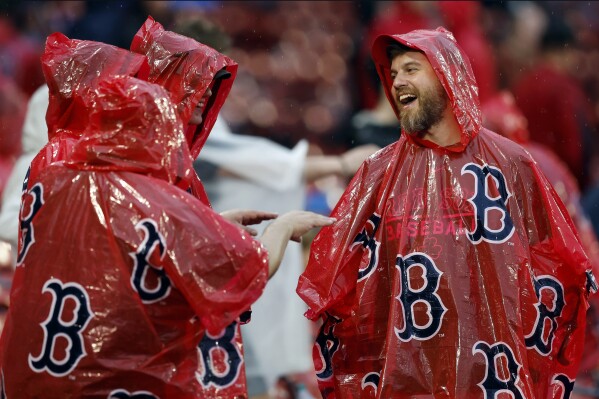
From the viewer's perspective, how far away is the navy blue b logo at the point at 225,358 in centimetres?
402

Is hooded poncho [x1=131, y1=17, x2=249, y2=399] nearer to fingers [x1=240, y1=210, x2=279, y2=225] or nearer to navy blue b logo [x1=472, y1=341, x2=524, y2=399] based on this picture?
fingers [x1=240, y1=210, x2=279, y2=225]

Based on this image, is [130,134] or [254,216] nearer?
[130,134]

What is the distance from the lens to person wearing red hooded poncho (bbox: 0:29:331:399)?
150 inches

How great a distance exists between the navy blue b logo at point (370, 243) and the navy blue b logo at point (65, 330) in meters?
1.21

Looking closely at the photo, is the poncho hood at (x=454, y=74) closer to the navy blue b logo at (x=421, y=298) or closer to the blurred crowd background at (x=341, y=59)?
the navy blue b logo at (x=421, y=298)

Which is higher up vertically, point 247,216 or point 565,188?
point 565,188

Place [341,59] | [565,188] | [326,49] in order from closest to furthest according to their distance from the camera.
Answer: [565,188] → [341,59] → [326,49]

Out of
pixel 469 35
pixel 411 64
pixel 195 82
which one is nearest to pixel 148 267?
pixel 195 82

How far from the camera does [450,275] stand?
14.7 ft

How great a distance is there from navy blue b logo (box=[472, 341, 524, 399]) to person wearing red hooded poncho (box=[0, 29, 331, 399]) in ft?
3.12

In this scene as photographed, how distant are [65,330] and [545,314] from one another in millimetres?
1724

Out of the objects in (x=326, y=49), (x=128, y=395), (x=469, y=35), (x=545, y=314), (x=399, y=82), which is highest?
(x=326, y=49)

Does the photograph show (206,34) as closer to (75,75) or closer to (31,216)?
(75,75)

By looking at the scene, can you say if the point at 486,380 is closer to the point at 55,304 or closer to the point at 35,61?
the point at 55,304
